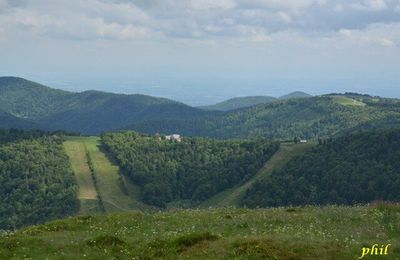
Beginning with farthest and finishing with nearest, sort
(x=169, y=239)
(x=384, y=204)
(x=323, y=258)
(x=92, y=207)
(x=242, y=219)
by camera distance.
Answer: (x=92, y=207) < (x=384, y=204) < (x=242, y=219) < (x=169, y=239) < (x=323, y=258)

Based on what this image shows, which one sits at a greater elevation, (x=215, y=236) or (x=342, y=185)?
(x=215, y=236)

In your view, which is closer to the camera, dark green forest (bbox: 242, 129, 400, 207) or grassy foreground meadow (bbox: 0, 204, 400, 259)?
grassy foreground meadow (bbox: 0, 204, 400, 259)

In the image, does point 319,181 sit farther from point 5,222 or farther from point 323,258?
point 323,258

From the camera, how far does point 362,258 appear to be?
2241cm

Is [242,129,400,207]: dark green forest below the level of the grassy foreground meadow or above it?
below

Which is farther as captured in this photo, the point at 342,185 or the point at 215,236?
the point at 342,185

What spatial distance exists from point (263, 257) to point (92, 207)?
589ft

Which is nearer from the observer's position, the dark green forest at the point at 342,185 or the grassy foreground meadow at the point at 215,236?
the grassy foreground meadow at the point at 215,236

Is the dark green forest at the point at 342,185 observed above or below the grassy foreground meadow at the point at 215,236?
below

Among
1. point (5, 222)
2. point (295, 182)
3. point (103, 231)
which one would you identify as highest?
point (103, 231)

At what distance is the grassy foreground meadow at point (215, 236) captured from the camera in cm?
2386

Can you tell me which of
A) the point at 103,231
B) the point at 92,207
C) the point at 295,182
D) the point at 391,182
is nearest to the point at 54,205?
the point at 92,207

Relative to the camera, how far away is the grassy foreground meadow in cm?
2386

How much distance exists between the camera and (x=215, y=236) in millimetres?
27047
